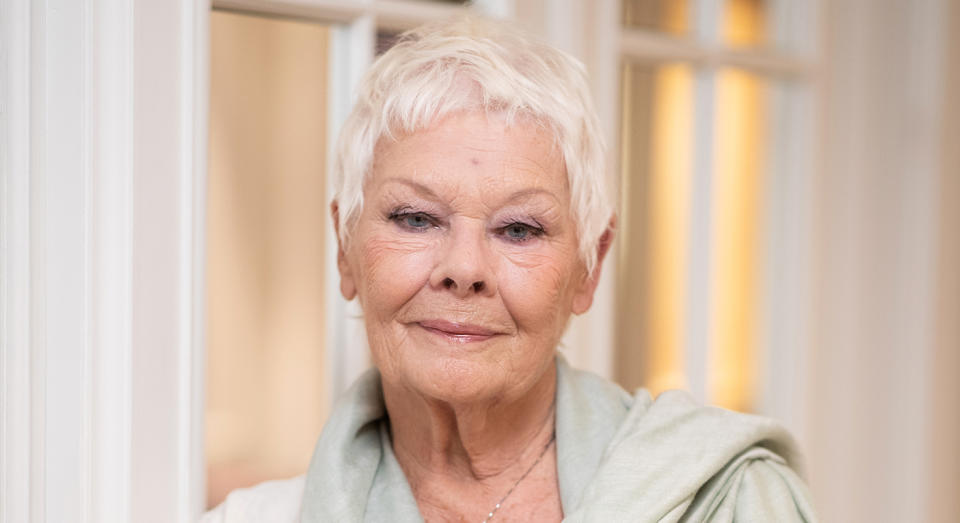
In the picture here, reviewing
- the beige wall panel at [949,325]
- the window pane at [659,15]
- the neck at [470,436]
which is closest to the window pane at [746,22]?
the window pane at [659,15]

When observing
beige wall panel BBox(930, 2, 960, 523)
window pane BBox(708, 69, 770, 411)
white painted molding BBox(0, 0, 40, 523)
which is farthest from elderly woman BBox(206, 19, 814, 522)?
beige wall panel BBox(930, 2, 960, 523)

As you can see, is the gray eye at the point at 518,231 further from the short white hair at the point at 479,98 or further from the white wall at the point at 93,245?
the white wall at the point at 93,245

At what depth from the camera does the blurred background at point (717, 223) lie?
5.49 feet

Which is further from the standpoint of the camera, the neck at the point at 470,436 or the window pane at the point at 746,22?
the window pane at the point at 746,22

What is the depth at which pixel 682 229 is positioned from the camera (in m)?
2.19

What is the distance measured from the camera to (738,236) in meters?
2.31

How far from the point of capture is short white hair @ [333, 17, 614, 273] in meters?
1.31

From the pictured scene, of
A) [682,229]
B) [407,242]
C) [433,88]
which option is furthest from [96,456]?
[682,229]

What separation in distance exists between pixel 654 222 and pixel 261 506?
3.62ft

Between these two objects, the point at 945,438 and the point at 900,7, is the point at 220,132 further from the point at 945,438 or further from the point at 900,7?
the point at 945,438

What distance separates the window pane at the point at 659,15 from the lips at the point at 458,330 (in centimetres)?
105

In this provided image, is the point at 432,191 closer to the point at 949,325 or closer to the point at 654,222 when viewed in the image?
the point at 654,222

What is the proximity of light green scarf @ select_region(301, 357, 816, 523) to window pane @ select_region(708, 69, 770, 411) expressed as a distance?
2.62 ft

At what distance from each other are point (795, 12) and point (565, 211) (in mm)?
1238
